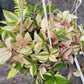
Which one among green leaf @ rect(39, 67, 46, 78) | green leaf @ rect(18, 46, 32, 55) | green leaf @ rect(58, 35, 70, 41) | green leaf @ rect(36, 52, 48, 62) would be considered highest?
green leaf @ rect(58, 35, 70, 41)

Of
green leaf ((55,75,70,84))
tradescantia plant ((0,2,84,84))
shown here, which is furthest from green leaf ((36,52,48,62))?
green leaf ((55,75,70,84))

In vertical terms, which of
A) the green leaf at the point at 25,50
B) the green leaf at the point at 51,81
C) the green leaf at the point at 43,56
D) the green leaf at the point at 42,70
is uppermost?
the green leaf at the point at 25,50

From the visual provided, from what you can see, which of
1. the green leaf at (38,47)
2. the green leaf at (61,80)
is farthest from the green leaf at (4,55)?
the green leaf at (61,80)

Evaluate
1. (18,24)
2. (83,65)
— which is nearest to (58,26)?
(18,24)

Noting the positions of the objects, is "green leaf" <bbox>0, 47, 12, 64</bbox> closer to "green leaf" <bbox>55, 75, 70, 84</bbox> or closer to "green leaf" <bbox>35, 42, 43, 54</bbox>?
"green leaf" <bbox>35, 42, 43, 54</bbox>

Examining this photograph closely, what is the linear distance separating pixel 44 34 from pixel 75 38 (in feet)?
0.61

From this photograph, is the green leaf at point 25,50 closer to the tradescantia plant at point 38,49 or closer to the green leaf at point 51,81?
the tradescantia plant at point 38,49

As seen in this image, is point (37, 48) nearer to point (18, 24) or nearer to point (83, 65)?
point (18, 24)

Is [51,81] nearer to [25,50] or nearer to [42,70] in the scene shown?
[42,70]

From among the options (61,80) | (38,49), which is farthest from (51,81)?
(38,49)

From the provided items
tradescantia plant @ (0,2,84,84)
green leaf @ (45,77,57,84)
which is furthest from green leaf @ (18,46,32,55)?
green leaf @ (45,77,57,84)

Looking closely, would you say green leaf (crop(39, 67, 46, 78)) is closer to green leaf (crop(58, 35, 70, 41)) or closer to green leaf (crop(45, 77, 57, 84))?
green leaf (crop(45, 77, 57, 84))

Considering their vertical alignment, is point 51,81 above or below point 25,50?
below

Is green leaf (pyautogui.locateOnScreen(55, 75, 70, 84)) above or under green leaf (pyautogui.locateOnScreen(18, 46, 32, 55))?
under
